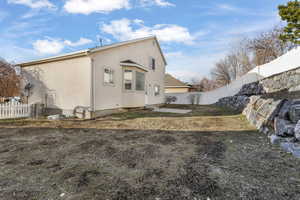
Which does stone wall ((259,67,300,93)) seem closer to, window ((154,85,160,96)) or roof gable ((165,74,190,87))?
window ((154,85,160,96))

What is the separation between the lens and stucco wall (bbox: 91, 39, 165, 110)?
7.62 meters

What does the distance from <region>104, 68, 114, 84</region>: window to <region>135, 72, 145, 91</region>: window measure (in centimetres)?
191

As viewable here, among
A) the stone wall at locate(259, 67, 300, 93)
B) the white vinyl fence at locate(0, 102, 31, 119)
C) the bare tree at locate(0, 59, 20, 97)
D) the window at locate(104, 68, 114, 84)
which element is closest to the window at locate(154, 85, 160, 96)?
the window at locate(104, 68, 114, 84)

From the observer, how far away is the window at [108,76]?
8.07 m

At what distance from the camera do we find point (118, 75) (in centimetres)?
885

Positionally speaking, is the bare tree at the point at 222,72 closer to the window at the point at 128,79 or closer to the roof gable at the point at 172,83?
the roof gable at the point at 172,83

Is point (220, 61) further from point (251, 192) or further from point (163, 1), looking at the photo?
point (251, 192)

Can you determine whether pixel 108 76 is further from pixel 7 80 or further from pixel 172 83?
pixel 172 83

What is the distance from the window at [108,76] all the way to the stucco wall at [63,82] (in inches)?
40.7

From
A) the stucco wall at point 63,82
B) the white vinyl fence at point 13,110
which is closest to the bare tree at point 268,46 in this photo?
the stucco wall at point 63,82

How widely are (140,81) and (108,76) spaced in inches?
105

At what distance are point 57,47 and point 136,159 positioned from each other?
1661 centimetres

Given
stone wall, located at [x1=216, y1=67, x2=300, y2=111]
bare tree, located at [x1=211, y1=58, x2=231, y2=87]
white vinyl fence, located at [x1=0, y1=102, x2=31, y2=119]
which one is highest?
bare tree, located at [x1=211, y1=58, x2=231, y2=87]

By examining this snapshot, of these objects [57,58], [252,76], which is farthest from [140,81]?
[252,76]
